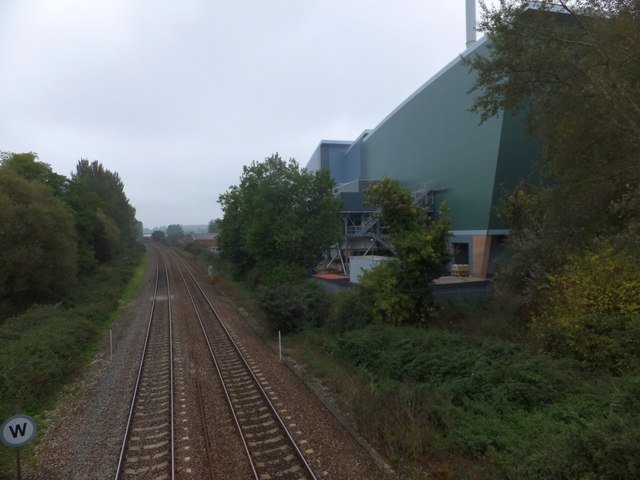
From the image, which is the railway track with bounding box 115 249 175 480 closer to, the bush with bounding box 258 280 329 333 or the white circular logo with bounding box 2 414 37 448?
the white circular logo with bounding box 2 414 37 448

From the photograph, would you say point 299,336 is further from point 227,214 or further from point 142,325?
point 227,214

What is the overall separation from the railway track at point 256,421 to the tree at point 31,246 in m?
13.1

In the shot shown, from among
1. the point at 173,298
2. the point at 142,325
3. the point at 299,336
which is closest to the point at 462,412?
the point at 299,336

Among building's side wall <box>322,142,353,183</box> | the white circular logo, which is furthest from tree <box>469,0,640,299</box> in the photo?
building's side wall <box>322,142,353,183</box>

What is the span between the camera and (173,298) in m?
29.1

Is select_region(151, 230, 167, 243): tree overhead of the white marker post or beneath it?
overhead

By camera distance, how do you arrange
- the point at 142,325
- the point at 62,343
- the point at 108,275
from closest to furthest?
the point at 62,343 → the point at 142,325 → the point at 108,275

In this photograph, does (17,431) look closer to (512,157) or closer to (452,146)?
(512,157)

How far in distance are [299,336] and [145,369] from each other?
241 inches

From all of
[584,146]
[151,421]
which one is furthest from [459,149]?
[151,421]

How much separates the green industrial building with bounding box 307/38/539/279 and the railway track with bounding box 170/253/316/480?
16.3 meters

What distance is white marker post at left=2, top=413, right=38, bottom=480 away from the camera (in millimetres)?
6047

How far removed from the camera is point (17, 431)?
242 inches

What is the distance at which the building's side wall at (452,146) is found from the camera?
32.8 metres
